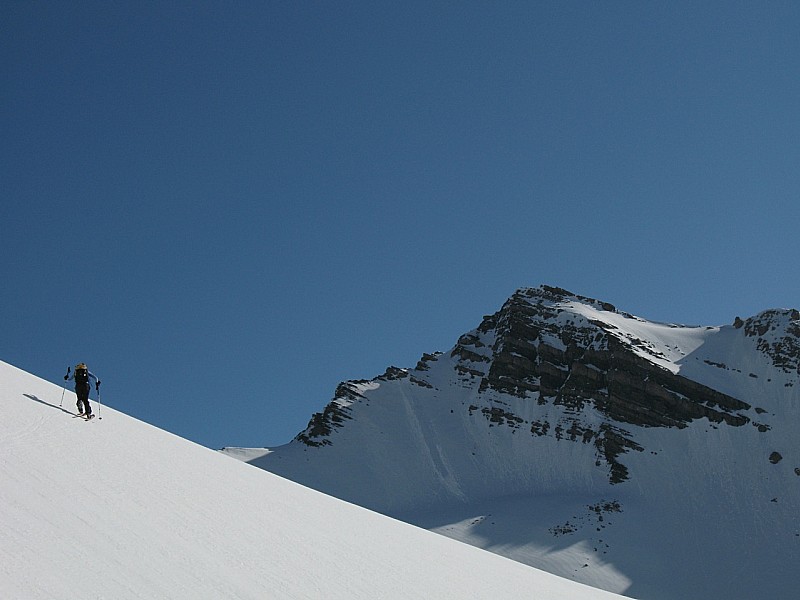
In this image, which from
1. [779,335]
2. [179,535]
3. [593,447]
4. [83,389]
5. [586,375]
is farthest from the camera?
[586,375]

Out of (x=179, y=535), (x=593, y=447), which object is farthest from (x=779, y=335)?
(x=179, y=535)

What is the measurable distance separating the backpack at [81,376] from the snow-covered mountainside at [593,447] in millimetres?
48064

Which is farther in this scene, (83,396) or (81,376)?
(81,376)

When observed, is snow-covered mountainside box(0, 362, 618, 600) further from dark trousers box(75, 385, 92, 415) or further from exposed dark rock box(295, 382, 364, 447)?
exposed dark rock box(295, 382, 364, 447)

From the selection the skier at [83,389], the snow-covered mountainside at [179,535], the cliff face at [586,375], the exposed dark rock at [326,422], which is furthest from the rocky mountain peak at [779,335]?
the skier at [83,389]

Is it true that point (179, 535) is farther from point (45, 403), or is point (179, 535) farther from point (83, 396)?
point (45, 403)

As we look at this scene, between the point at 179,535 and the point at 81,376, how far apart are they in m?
6.25

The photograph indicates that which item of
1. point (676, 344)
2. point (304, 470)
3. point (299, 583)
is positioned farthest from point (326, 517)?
point (676, 344)

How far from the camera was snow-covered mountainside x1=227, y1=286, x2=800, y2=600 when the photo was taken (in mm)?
60875

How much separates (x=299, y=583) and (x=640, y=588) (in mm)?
52556

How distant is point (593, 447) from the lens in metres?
83.0

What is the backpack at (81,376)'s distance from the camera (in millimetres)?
12898

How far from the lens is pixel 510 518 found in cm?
6925

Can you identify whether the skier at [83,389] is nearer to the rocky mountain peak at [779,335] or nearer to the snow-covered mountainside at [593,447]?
the snow-covered mountainside at [593,447]
